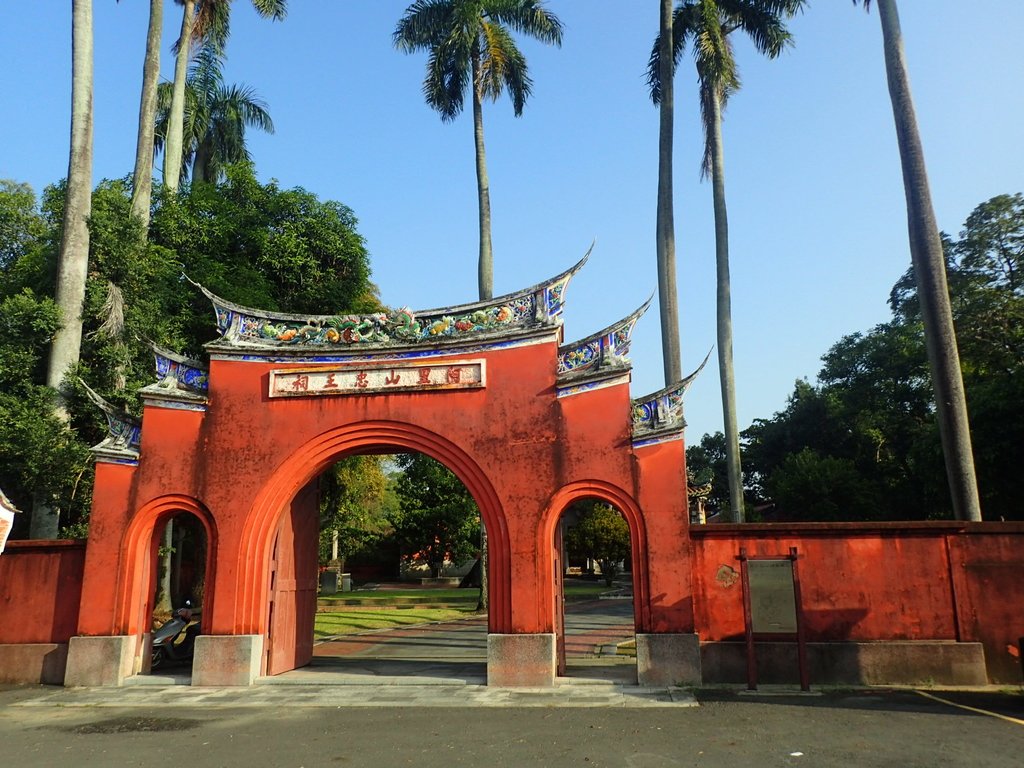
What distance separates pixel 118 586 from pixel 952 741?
10.4 meters

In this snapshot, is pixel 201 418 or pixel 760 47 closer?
pixel 201 418

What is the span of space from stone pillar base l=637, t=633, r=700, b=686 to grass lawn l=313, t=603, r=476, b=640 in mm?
10191

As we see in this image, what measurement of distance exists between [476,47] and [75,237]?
35.7ft

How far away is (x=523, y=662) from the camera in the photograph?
9.95 m

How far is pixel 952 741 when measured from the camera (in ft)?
22.4

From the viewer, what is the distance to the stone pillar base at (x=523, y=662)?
32.4 feet

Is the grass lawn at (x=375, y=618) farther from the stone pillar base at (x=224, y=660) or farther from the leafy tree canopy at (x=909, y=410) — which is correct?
the leafy tree canopy at (x=909, y=410)

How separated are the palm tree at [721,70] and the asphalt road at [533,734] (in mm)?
9019

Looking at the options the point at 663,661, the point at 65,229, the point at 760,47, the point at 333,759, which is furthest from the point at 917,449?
the point at 65,229

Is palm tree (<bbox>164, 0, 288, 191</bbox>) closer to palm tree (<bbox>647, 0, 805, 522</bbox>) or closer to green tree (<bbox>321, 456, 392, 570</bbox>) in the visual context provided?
green tree (<bbox>321, 456, 392, 570</bbox>)

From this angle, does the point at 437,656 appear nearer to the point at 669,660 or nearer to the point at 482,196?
the point at 669,660

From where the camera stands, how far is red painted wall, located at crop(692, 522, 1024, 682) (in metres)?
9.66

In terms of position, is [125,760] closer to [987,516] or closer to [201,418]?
[201,418]

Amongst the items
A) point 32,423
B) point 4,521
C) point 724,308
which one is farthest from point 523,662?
point 724,308
